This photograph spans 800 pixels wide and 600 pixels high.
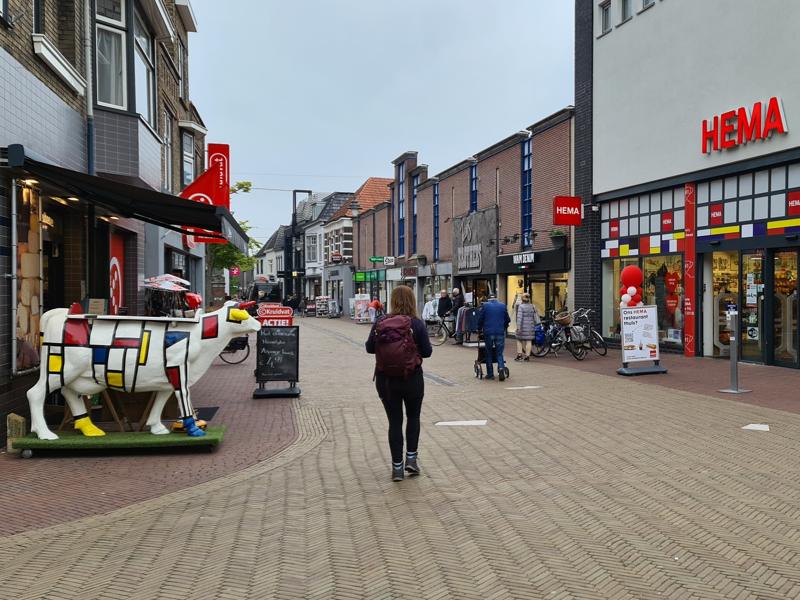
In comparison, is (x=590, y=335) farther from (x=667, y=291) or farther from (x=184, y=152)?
(x=184, y=152)

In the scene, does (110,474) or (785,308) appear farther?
(785,308)

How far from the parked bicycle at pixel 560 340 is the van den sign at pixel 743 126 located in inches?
198

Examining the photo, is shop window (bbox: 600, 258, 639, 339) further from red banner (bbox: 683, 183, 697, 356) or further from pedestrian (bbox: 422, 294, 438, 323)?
pedestrian (bbox: 422, 294, 438, 323)

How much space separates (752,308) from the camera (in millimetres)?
14469

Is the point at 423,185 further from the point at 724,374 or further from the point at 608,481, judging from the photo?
the point at 608,481

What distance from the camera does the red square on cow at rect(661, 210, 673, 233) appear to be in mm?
16688

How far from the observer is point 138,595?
363cm

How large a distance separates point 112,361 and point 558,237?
15.9m

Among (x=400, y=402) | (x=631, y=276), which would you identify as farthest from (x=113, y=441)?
(x=631, y=276)

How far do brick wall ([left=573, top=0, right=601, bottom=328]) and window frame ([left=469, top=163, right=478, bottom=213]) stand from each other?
7.40 meters

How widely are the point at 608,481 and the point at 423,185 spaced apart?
2859 cm

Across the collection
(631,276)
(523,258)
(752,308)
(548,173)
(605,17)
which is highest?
(605,17)

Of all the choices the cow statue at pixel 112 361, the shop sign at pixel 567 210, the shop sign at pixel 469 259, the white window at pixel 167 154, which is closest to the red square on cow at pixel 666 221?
the shop sign at pixel 567 210

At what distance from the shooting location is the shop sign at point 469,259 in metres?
26.4
